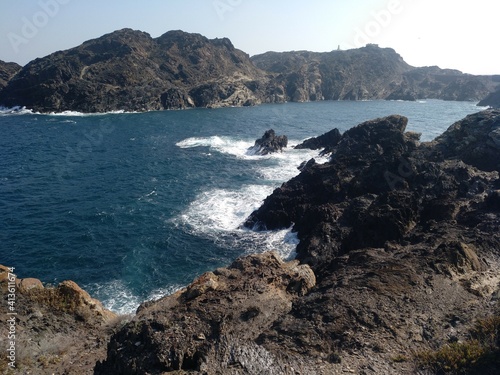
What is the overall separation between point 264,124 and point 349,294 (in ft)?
276

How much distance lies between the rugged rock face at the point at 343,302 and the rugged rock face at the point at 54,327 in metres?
2.14

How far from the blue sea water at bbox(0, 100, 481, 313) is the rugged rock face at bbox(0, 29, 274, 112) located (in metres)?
36.1

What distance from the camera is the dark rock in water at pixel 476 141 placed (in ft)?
126

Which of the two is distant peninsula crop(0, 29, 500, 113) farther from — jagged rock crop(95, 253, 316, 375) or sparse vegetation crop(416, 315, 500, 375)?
sparse vegetation crop(416, 315, 500, 375)

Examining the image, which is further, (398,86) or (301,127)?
(398,86)

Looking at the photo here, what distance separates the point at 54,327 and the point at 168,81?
140 metres

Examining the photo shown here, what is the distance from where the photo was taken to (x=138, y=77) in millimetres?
133375

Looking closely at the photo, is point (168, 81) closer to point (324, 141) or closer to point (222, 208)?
point (324, 141)

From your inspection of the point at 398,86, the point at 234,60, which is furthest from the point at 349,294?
the point at 398,86

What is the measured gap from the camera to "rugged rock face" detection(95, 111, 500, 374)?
12008 millimetres

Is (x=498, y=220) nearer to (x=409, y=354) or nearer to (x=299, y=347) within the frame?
(x=409, y=354)

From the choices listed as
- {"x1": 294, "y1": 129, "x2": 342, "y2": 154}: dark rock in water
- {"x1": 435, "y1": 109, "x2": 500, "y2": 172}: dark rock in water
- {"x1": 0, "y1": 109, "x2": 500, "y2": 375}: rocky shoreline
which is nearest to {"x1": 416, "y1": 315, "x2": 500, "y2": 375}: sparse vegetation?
{"x1": 0, "y1": 109, "x2": 500, "y2": 375}: rocky shoreline

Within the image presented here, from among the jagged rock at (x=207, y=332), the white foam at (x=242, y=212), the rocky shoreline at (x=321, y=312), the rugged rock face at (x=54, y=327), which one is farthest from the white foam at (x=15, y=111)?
the jagged rock at (x=207, y=332)

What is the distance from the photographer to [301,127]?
9269 cm
